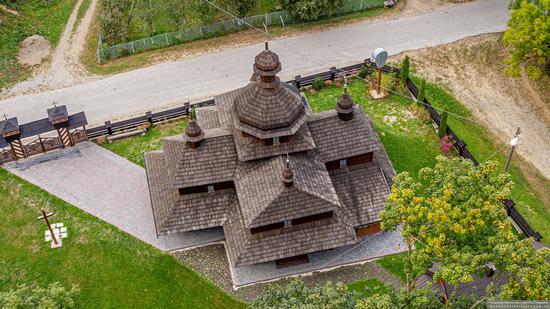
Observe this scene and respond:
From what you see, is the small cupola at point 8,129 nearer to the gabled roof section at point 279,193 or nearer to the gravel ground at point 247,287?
the gravel ground at point 247,287

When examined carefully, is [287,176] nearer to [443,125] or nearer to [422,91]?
[443,125]

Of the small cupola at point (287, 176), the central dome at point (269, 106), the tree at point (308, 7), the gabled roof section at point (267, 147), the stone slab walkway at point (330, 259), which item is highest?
the tree at point (308, 7)

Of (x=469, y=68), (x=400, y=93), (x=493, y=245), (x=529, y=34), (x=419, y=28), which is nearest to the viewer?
(x=493, y=245)

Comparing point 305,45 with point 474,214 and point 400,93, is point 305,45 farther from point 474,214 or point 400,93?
point 474,214

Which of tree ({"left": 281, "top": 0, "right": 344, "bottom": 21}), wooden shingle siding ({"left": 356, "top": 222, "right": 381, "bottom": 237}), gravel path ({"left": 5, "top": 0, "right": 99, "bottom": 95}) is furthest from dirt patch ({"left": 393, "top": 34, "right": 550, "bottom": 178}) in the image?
gravel path ({"left": 5, "top": 0, "right": 99, "bottom": 95})

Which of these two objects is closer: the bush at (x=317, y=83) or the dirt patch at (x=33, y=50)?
the bush at (x=317, y=83)

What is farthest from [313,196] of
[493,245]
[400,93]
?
[400,93]

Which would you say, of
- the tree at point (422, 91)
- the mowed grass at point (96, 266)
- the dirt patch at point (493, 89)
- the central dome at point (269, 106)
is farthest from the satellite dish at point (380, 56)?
the mowed grass at point (96, 266)
